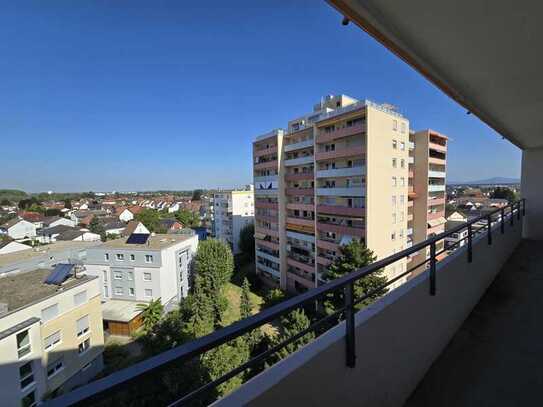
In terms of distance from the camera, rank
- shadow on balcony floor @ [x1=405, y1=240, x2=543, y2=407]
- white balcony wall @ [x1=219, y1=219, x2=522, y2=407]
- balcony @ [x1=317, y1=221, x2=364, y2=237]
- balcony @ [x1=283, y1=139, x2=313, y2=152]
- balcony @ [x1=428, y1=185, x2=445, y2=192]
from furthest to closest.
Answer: balcony @ [x1=428, y1=185, x2=445, y2=192], balcony @ [x1=283, y1=139, x2=313, y2=152], balcony @ [x1=317, y1=221, x2=364, y2=237], shadow on balcony floor @ [x1=405, y1=240, x2=543, y2=407], white balcony wall @ [x1=219, y1=219, x2=522, y2=407]

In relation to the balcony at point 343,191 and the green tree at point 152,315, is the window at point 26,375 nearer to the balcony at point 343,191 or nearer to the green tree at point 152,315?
the green tree at point 152,315

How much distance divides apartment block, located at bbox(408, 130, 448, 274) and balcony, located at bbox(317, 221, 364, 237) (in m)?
6.74

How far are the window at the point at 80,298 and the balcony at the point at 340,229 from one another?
1316 cm

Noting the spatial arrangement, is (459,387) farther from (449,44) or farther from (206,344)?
(449,44)

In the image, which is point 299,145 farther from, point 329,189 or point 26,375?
point 26,375

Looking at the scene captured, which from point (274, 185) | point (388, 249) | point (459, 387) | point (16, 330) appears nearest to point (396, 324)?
point (459, 387)

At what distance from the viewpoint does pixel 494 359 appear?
7.80ft

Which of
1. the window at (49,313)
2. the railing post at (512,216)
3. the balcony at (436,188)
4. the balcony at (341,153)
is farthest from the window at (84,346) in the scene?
the balcony at (436,188)

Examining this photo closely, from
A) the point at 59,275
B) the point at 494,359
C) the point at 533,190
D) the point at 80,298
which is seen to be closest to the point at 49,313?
the point at 80,298

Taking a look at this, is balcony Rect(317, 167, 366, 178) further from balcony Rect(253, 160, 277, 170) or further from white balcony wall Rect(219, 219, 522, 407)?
white balcony wall Rect(219, 219, 522, 407)

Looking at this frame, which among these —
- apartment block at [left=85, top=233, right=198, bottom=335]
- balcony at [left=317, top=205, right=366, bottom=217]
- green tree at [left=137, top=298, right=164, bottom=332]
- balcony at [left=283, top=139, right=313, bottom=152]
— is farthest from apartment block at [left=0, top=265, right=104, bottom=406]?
balcony at [left=283, top=139, right=313, bottom=152]

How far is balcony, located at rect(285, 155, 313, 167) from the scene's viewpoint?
1875 cm

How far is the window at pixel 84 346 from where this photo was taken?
10.6m

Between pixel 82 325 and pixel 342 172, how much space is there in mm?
14993
